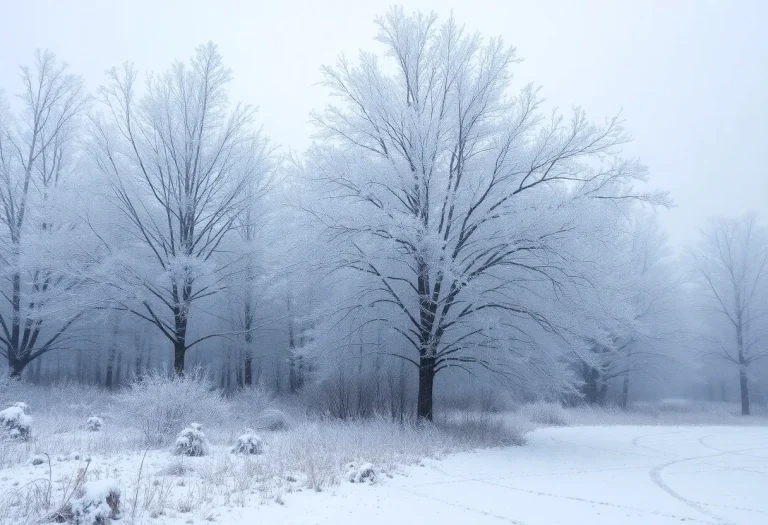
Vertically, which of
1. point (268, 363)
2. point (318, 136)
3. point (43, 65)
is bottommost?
point (268, 363)

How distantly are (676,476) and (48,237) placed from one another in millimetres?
15556

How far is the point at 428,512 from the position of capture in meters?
4.98

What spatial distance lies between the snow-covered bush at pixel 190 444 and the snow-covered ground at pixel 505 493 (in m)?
0.29

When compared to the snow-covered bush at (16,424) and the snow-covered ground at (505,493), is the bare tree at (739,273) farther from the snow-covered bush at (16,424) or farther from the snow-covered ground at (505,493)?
the snow-covered bush at (16,424)

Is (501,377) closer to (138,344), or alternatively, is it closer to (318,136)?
(318,136)

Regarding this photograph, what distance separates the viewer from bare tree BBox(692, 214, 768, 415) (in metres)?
25.6

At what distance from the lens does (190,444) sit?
23.6 ft

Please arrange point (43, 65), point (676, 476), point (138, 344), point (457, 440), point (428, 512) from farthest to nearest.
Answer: point (138, 344) → point (43, 65) → point (457, 440) → point (676, 476) → point (428, 512)

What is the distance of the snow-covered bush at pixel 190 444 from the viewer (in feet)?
23.5

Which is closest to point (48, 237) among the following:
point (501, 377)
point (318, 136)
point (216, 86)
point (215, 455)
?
point (216, 86)

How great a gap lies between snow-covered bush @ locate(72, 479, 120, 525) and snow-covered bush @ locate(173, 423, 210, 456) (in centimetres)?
295

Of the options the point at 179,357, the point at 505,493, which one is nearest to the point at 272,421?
the point at 179,357

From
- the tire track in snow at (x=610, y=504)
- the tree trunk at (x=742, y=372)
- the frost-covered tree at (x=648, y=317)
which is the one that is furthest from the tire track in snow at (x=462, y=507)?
the tree trunk at (x=742, y=372)

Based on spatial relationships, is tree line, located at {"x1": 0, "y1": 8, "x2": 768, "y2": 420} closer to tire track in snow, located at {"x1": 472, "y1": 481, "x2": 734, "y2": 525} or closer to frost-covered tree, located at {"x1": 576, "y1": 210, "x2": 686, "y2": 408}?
tire track in snow, located at {"x1": 472, "y1": 481, "x2": 734, "y2": 525}
